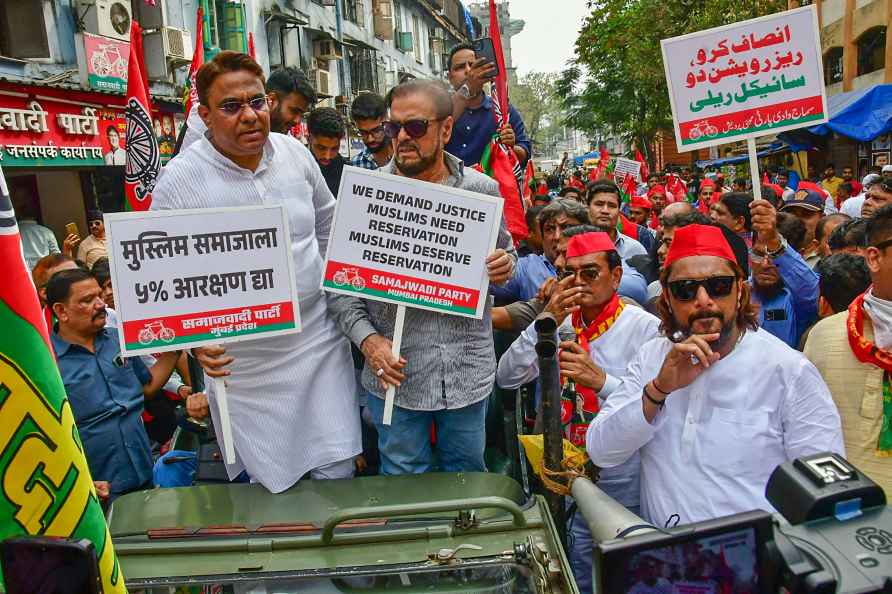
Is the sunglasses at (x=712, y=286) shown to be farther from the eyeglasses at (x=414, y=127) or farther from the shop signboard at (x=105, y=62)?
the shop signboard at (x=105, y=62)

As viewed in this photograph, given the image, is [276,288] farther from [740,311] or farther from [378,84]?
[378,84]

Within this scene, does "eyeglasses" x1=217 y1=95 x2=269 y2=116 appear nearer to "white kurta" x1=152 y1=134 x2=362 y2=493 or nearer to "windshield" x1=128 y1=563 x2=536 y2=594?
"white kurta" x1=152 y1=134 x2=362 y2=493

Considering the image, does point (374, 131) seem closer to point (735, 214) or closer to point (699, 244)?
point (735, 214)

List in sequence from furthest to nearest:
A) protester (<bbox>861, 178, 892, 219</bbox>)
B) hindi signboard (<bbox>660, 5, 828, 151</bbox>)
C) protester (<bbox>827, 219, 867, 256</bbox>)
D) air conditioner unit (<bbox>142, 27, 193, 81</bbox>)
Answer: air conditioner unit (<bbox>142, 27, 193, 81</bbox>), protester (<bbox>861, 178, 892, 219</bbox>), hindi signboard (<bbox>660, 5, 828, 151</bbox>), protester (<bbox>827, 219, 867, 256</bbox>)

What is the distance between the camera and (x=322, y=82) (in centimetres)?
2381

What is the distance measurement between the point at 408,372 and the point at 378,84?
2748 cm

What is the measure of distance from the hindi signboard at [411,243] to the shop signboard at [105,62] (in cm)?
1177

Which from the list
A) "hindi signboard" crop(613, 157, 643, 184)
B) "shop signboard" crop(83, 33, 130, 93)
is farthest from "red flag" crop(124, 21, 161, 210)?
"hindi signboard" crop(613, 157, 643, 184)

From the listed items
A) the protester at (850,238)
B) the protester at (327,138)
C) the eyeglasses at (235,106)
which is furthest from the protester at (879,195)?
the eyeglasses at (235,106)

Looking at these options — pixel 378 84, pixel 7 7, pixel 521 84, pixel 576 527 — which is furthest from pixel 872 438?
pixel 521 84

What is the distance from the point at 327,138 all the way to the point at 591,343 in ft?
7.54

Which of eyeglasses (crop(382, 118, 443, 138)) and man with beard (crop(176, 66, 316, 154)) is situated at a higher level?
man with beard (crop(176, 66, 316, 154))

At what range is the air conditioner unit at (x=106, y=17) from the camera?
13.1 metres

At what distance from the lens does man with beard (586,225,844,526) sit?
2.39 meters
